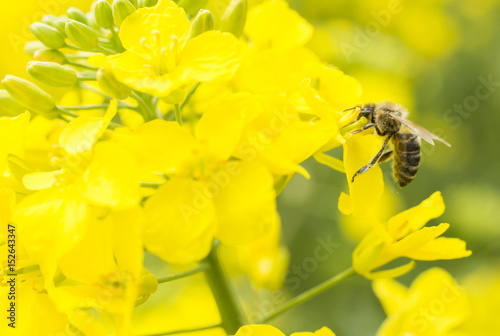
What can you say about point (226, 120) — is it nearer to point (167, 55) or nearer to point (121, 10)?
point (167, 55)

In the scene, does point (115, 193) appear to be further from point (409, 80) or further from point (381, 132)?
point (409, 80)

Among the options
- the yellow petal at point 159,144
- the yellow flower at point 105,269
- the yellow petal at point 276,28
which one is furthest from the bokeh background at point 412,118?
the yellow petal at point 159,144

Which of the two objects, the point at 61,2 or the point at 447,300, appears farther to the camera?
the point at 61,2

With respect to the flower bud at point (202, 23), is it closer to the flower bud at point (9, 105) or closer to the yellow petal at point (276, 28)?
the yellow petal at point (276, 28)

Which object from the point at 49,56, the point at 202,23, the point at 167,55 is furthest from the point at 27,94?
the point at 202,23

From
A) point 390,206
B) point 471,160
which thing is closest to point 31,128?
point 390,206

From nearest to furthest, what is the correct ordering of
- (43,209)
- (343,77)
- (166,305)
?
(43,209) → (343,77) → (166,305)
